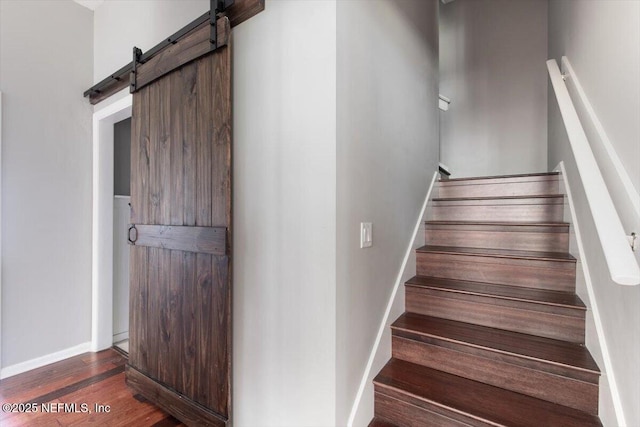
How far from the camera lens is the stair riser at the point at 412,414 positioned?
1.30 metres

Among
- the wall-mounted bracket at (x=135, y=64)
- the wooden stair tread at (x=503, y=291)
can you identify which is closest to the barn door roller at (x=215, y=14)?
the wall-mounted bracket at (x=135, y=64)

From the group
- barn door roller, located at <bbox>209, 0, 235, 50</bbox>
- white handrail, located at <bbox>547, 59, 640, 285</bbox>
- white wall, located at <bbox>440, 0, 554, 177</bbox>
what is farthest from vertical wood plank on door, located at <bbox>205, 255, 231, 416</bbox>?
white wall, located at <bbox>440, 0, 554, 177</bbox>

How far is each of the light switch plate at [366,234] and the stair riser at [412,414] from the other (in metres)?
0.73

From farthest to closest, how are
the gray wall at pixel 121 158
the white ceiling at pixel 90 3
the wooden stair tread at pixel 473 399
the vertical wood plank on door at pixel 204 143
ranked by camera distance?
the gray wall at pixel 121 158 → the white ceiling at pixel 90 3 → the vertical wood plank on door at pixel 204 143 → the wooden stair tread at pixel 473 399

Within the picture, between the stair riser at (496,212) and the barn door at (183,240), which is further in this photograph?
the stair riser at (496,212)

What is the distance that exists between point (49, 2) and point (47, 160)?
1353 millimetres

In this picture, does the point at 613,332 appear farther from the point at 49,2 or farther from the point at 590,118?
the point at 49,2

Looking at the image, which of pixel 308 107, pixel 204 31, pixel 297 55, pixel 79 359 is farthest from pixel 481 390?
pixel 79 359

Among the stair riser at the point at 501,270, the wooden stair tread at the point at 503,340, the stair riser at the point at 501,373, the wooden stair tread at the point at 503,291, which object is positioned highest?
the stair riser at the point at 501,270

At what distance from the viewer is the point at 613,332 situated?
3.80ft

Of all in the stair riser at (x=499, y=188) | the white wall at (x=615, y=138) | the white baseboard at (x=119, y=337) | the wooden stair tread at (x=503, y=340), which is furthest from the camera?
the white baseboard at (x=119, y=337)

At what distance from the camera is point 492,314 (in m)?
1.68

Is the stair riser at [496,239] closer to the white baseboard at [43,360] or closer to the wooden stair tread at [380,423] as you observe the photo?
the wooden stair tread at [380,423]

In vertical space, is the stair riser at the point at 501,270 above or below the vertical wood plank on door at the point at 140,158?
below
